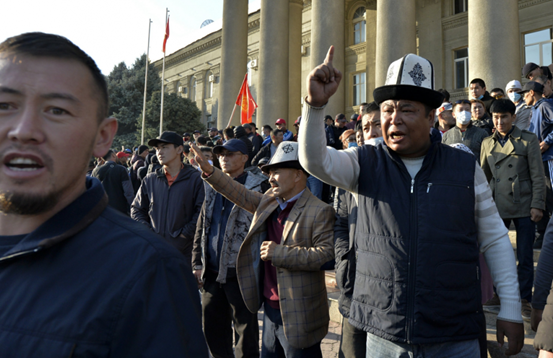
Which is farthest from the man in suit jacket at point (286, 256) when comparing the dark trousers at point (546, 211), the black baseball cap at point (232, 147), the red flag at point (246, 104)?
the red flag at point (246, 104)

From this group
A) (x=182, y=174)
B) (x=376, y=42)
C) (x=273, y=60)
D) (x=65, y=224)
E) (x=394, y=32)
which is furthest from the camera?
(x=273, y=60)

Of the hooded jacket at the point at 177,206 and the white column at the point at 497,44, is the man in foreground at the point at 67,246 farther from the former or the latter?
the white column at the point at 497,44

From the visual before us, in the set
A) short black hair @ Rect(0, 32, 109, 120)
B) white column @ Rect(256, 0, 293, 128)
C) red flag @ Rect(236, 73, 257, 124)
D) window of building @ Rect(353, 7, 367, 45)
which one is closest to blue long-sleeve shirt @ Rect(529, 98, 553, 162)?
short black hair @ Rect(0, 32, 109, 120)

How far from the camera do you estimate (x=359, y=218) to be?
2.52 metres

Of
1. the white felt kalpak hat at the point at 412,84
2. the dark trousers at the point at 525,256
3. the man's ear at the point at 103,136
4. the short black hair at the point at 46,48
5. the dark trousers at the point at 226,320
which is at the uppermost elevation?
the white felt kalpak hat at the point at 412,84

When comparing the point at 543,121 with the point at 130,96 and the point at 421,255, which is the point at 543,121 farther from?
the point at 130,96

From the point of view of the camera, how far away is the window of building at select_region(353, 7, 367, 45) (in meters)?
23.5

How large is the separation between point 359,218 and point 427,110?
75 centimetres

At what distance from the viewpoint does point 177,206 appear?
4934 millimetres

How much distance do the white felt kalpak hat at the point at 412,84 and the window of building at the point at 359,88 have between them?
2131 cm

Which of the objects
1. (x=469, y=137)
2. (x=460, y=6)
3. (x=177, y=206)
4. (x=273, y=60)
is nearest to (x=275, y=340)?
(x=177, y=206)

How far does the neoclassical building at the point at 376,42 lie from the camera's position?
11.3 metres

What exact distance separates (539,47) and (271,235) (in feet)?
60.2

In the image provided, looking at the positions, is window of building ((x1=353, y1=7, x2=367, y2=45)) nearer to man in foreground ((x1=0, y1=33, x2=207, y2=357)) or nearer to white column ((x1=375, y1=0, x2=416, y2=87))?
white column ((x1=375, y1=0, x2=416, y2=87))
